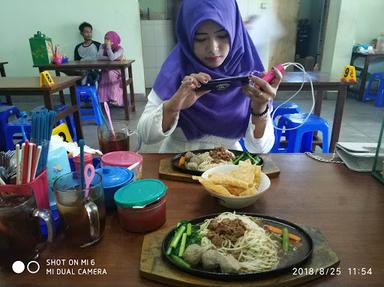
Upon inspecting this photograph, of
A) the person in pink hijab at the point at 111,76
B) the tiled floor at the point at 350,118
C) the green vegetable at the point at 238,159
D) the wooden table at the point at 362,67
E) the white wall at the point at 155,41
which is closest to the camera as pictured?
the green vegetable at the point at 238,159

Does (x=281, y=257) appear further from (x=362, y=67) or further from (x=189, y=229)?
(x=362, y=67)

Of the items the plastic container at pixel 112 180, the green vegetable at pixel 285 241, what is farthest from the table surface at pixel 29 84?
the green vegetable at pixel 285 241

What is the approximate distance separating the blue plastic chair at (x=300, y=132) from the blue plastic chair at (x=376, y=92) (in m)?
3.55

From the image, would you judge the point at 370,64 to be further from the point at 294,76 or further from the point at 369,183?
the point at 369,183

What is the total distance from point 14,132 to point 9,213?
109 inches

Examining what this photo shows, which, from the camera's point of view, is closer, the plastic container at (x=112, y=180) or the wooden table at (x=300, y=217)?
the wooden table at (x=300, y=217)

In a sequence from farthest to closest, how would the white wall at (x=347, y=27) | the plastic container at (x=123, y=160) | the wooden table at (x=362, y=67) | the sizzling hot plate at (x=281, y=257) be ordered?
the white wall at (x=347, y=27) → the wooden table at (x=362, y=67) → the plastic container at (x=123, y=160) → the sizzling hot plate at (x=281, y=257)

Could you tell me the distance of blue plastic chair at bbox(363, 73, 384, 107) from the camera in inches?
215

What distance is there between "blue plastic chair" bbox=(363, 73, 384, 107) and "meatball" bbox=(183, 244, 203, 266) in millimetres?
5984

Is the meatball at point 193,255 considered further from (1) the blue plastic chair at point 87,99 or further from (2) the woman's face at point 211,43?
(1) the blue plastic chair at point 87,99

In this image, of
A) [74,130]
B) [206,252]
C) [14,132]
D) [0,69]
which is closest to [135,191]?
[206,252]

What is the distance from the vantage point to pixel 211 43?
1.33 m

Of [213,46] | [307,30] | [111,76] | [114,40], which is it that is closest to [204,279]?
[213,46]

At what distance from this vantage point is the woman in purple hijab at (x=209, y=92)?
127cm
